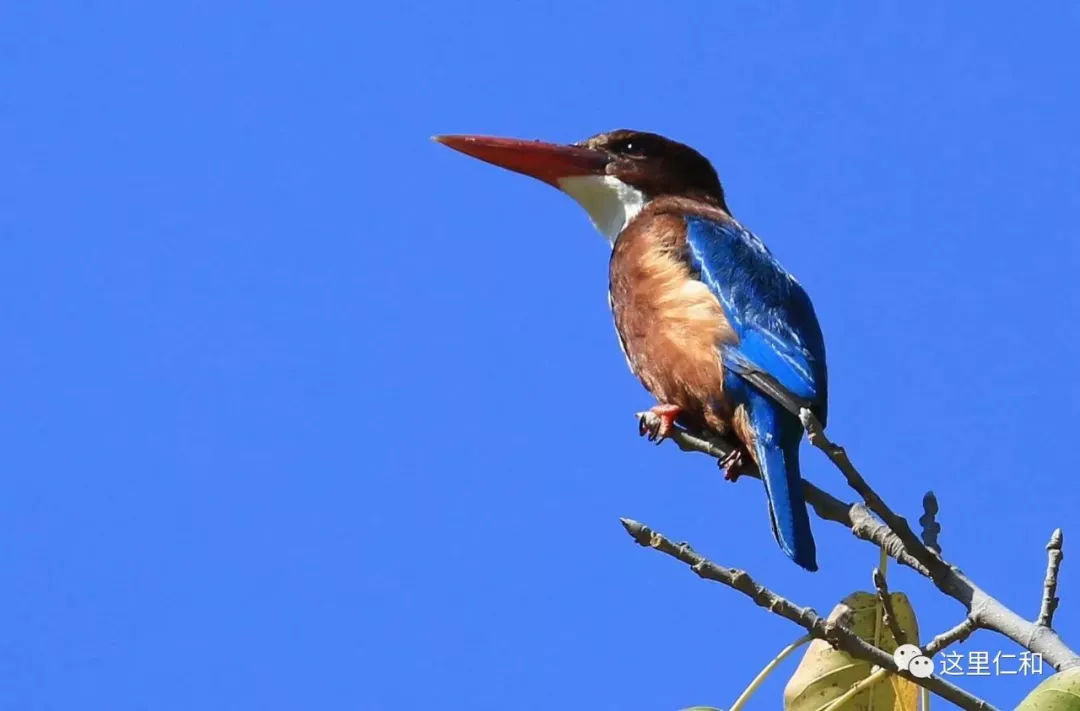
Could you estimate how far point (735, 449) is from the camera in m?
3.84

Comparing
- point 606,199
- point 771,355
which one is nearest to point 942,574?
point 771,355

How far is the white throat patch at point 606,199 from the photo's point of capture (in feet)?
16.8

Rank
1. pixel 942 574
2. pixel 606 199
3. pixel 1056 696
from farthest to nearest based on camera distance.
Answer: pixel 606 199 → pixel 942 574 → pixel 1056 696

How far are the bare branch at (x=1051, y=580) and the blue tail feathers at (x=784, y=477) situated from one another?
3.06ft

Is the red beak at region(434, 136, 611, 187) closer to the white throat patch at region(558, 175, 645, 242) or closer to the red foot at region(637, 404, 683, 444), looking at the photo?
the white throat patch at region(558, 175, 645, 242)

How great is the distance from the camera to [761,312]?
4.11 meters

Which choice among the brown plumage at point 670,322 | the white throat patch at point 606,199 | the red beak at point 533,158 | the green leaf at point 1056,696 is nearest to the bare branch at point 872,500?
the green leaf at point 1056,696

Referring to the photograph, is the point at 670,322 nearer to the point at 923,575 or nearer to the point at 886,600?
the point at 923,575

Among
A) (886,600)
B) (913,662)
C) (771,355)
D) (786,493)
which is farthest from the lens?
(771,355)

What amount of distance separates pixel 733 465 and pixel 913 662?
63.1 inches

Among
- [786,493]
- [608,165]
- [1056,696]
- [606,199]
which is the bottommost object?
[1056,696]

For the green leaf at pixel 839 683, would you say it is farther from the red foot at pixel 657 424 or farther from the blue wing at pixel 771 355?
A: the red foot at pixel 657 424

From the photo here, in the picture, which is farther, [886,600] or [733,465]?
[733,465]

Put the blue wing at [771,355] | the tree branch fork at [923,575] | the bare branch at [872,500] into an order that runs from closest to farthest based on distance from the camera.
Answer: the tree branch fork at [923,575]
the bare branch at [872,500]
the blue wing at [771,355]
